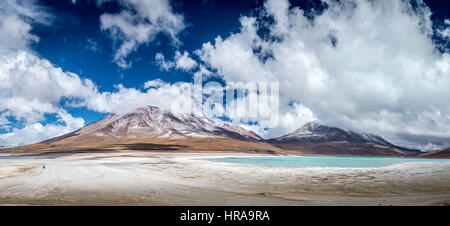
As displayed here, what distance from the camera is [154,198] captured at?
12.0m

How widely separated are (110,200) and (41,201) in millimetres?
3104
